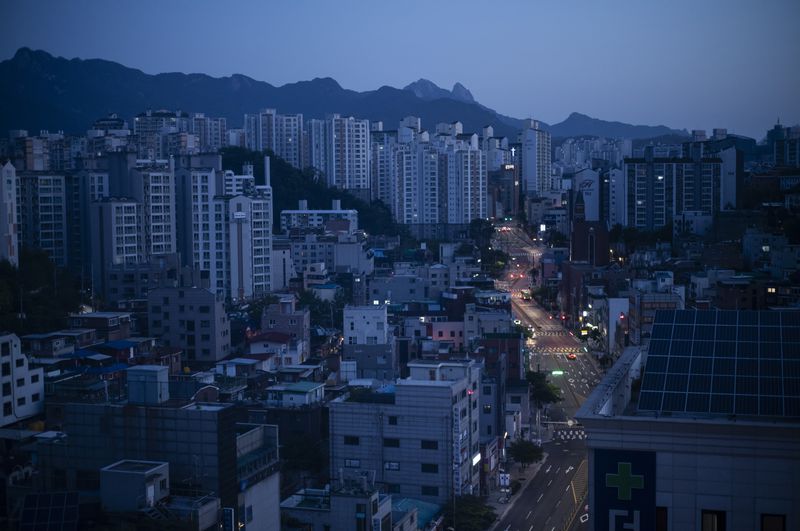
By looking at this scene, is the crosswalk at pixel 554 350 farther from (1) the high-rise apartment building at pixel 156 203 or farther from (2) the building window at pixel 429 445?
(2) the building window at pixel 429 445

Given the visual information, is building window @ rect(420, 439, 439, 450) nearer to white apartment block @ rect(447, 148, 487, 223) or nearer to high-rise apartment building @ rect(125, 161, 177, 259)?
high-rise apartment building @ rect(125, 161, 177, 259)

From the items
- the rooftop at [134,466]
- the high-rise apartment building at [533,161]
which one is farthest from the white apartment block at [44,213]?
the high-rise apartment building at [533,161]

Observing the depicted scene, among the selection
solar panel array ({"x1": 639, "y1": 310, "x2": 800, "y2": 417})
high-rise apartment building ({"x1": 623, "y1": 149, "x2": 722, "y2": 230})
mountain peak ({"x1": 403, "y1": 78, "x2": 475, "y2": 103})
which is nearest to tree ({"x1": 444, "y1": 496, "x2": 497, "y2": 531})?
solar panel array ({"x1": 639, "y1": 310, "x2": 800, "y2": 417})

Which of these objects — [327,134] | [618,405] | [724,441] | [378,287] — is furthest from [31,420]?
[327,134]

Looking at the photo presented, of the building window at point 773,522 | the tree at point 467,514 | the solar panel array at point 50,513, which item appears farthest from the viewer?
the tree at point 467,514

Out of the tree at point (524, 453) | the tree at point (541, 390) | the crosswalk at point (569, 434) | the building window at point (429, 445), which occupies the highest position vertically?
the building window at point (429, 445)

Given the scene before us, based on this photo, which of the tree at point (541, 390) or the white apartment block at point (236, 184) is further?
the white apartment block at point (236, 184)

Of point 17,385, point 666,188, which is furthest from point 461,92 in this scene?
point 17,385
